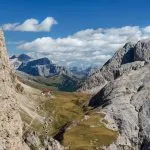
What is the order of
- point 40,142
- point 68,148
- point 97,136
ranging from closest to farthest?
point 40,142, point 68,148, point 97,136

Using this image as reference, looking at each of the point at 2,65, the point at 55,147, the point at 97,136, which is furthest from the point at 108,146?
the point at 2,65

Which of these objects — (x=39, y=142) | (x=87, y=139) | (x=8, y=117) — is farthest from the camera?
(x=87, y=139)

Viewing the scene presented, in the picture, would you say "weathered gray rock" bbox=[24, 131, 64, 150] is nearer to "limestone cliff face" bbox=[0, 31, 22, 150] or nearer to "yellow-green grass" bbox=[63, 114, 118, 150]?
"limestone cliff face" bbox=[0, 31, 22, 150]

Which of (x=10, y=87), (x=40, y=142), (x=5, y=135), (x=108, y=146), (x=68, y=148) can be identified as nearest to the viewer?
(x=5, y=135)

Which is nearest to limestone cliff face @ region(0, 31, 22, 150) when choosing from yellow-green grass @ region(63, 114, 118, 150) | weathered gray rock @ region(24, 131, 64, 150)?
weathered gray rock @ region(24, 131, 64, 150)

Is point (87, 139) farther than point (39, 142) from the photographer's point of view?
Yes

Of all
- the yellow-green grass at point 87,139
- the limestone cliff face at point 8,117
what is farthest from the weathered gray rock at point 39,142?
the yellow-green grass at point 87,139

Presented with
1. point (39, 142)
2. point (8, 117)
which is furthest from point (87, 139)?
point (8, 117)

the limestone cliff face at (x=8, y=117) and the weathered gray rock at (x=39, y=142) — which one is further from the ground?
the limestone cliff face at (x=8, y=117)

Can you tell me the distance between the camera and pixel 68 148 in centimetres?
16988

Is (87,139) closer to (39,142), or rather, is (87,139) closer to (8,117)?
(39,142)

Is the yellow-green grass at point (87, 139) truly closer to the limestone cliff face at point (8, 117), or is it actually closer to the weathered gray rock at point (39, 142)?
the weathered gray rock at point (39, 142)

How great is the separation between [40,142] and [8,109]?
72.2m

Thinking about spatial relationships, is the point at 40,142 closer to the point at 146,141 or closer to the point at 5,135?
the point at 5,135
